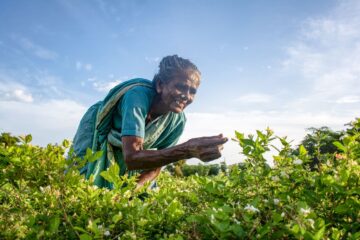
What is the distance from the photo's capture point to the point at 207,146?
3.07 meters

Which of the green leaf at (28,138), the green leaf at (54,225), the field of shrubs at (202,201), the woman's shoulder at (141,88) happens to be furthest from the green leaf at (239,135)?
the woman's shoulder at (141,88)

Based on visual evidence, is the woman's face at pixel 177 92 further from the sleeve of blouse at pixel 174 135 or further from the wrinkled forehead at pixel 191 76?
the sleeve of blouse at pixel 174 135

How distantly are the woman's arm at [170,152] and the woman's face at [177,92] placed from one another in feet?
2.55

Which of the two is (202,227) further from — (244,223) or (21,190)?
(21,190)

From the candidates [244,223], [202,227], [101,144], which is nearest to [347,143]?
[244,223]

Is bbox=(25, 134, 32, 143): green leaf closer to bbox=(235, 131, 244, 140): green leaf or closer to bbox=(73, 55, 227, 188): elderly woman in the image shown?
bbox=(73, 55, 227, 188): elderly woman

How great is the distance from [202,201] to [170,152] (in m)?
0.90

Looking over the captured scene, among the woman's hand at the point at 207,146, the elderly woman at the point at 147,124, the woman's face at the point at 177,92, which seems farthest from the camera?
the woman's face at the point at 177,92

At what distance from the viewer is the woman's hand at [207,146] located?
3057mm

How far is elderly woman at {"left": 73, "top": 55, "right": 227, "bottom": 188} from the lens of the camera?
3322 mm

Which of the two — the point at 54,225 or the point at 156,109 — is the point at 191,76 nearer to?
the point at 156,109

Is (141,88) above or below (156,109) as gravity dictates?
above

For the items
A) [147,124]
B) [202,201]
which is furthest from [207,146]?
[147,124]

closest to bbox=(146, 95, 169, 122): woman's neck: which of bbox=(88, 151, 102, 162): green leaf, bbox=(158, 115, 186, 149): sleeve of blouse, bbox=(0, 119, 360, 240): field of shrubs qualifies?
bbox=(158, 115, 186, 149): sleeve of blouse
